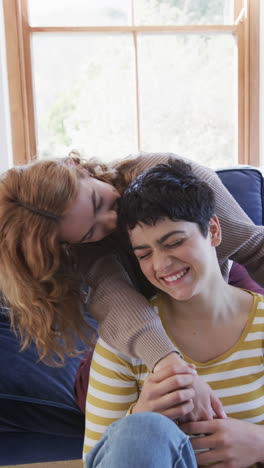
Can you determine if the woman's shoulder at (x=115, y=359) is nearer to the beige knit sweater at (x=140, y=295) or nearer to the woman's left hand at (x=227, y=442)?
the beige knit sweater at (x=140, y=295)

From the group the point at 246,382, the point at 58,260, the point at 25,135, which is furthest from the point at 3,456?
the point at 25,135

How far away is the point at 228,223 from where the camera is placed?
45.7 inches

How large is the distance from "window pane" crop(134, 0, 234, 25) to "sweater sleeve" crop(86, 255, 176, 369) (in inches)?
76.1

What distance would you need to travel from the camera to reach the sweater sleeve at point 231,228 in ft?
3.81

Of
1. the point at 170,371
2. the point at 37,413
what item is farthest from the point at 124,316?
the point at 37,413

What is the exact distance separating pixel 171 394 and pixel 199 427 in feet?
0.29

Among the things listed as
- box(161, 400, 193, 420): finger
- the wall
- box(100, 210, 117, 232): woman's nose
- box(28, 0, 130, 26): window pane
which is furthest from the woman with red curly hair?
box(28, 0, 130, 26): window pane

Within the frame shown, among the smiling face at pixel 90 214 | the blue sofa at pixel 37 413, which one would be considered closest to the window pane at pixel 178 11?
the smiling face at pixel 90 214

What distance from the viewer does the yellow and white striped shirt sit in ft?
3.12

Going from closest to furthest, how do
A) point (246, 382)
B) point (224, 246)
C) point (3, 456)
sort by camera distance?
point (246, 382)
point (224, 246)
point (3, 456)

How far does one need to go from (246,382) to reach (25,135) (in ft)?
6.60

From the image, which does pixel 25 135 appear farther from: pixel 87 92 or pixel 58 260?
pixel 58 260

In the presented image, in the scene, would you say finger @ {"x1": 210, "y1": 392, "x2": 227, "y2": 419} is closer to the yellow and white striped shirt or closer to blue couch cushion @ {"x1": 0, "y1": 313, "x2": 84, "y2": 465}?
the yellow and white striped shirt

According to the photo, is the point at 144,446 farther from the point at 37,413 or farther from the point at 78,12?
the point at 78,12
